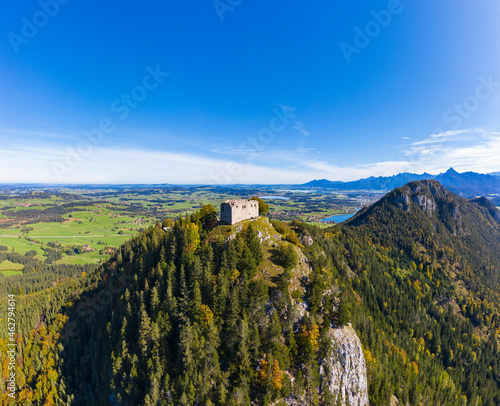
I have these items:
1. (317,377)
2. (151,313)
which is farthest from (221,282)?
(317,377)

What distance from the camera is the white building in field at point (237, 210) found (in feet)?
274

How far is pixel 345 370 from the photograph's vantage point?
211 ft

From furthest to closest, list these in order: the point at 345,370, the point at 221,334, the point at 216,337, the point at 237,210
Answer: the point at 237,210 < the point at 345,370 < the point at 221,334 < the point at 216,337

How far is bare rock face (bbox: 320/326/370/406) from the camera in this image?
61875 mm

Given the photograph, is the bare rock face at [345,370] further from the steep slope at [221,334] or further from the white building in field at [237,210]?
the white building in field at [237,210]

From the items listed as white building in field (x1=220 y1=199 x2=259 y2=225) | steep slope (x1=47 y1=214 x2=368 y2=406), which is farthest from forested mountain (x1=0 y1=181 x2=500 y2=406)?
white building in field (x1=220 y1=199 x2=259 y2=225)

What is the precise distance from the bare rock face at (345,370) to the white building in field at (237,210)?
48.1 m

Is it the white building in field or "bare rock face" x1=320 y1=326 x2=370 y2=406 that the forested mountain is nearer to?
"bare rock face" x1=320 y1=326 x2=370 y2=406

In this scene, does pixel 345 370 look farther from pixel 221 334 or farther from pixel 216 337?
pixel 216 337

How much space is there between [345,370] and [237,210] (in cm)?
6029

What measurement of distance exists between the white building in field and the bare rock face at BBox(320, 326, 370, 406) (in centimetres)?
4810

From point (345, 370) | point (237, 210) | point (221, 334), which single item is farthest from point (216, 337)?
point (237, 210)

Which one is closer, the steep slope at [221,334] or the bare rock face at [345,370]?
the steep slope at [221,334]

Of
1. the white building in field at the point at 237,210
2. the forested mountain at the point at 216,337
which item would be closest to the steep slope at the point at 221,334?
the forested mountain at the point at 216,337
